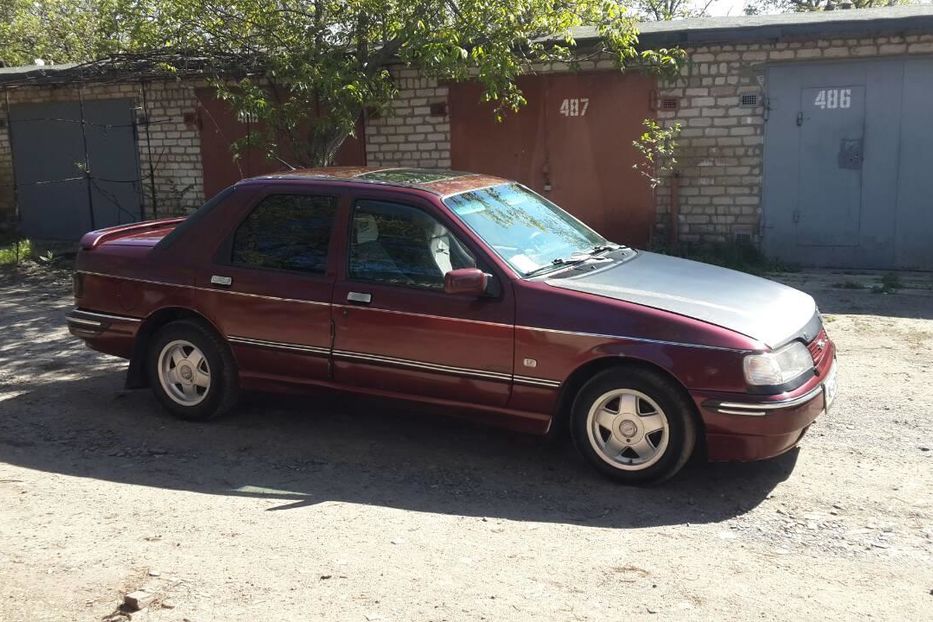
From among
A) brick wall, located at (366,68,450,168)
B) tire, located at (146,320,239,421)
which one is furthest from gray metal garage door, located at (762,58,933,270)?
tire, located at (146,320,239,421)

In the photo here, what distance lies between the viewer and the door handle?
5621mm

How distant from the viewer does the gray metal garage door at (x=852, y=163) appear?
1110 cm

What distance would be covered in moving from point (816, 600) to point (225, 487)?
121 inches

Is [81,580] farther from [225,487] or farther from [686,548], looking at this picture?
[686,548]

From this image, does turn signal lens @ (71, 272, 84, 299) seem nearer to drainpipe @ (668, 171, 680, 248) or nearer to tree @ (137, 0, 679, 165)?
tree @ (137, 0, 679, 165)

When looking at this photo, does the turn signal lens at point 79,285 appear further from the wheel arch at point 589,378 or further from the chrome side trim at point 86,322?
the wheel arch at point 589,378

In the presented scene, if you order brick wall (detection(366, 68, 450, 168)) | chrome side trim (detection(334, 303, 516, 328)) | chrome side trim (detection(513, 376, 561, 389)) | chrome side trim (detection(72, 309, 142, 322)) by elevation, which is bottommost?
chrome side trim (detection(513, 376, 561, 389))

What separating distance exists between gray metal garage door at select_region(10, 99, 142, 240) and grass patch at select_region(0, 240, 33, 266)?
1279 mm

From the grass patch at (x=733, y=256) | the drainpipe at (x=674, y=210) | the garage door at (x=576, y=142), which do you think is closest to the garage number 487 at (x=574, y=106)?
the garage door at (x=576, y=142)

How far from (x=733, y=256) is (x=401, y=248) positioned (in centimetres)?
715

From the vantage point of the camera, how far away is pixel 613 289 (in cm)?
524

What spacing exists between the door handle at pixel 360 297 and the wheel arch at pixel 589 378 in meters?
1.26

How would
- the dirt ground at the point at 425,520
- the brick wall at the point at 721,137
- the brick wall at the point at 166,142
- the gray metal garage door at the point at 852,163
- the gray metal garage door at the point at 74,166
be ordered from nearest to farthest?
1. the dirt ground at the point at 425,520
2. the gray metal garage door at the point at 852,163
3. the brick wall at the point at 721,137
4. the brick wall at the point at 166,142
5. the gray metal garage door at the point at 74,166

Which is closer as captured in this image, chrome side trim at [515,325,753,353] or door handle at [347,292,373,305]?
chrome side trim at [515,325,753,353]
